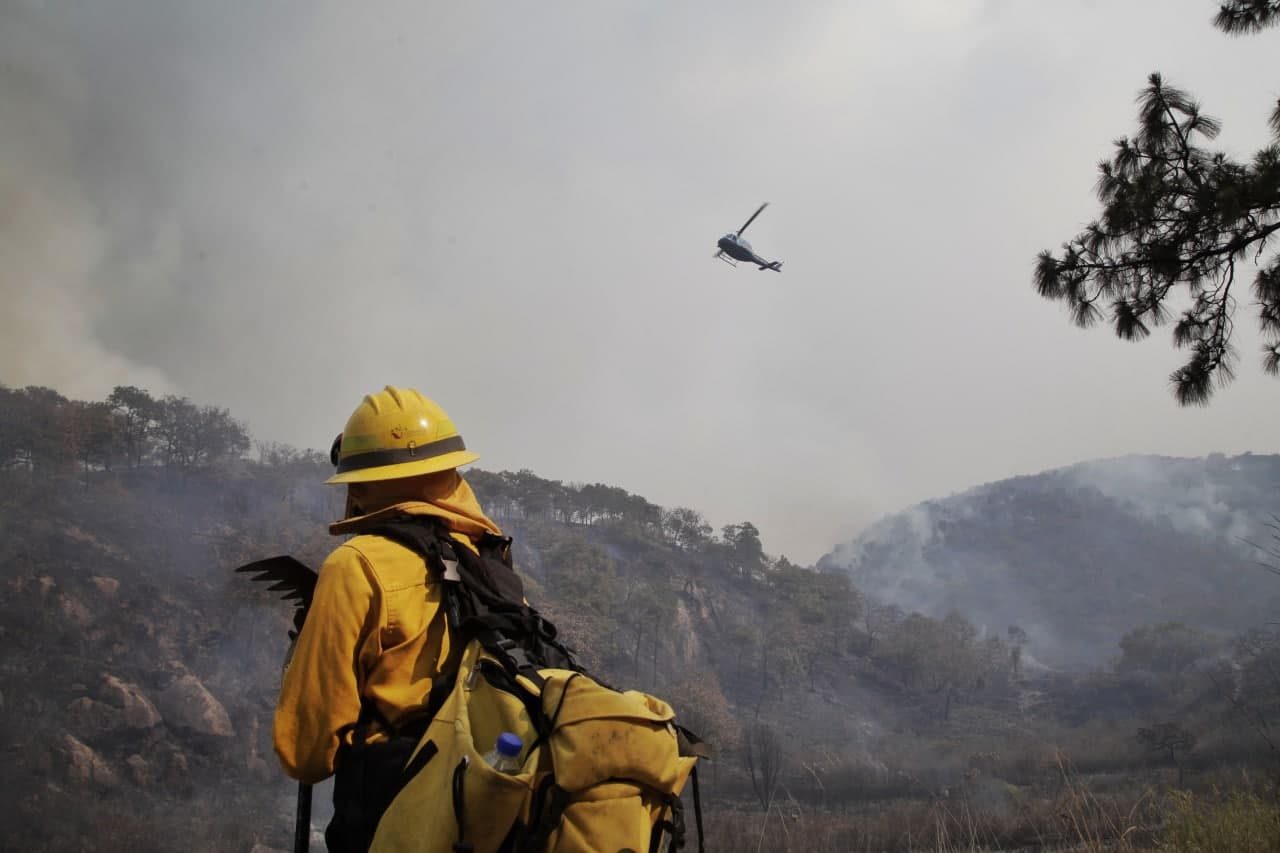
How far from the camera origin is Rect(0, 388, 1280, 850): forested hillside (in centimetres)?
1733

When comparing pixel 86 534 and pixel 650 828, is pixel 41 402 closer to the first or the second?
pixel 86 534

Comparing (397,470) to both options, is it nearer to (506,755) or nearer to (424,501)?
(424,501)

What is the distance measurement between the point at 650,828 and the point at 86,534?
28.2 metres

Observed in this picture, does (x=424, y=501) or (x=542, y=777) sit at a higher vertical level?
(x=424, y=501)

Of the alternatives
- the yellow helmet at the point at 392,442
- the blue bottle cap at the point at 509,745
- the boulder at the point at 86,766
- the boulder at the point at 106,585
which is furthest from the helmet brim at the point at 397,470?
the boulder at the point at 106,585

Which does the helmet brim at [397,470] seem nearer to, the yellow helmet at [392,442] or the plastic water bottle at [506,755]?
the yellow helmet at [392,442]

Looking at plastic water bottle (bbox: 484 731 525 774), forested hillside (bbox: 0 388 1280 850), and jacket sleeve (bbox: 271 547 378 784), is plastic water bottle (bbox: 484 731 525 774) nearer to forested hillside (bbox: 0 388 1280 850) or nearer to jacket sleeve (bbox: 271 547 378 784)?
jacket sleeve (bbox: 271 547 378 784)

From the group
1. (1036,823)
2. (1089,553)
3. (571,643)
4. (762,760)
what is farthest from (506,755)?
(1089,553)

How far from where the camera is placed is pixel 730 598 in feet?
208

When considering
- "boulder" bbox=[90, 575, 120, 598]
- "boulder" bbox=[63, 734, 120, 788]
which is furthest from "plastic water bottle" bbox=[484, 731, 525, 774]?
"boulder" bbox=[90, 575, 120, 598]

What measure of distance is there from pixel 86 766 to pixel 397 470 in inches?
759

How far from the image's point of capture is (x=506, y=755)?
1677mm

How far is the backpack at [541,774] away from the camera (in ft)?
5.38

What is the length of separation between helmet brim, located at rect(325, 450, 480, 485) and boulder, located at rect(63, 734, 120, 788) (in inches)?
735
